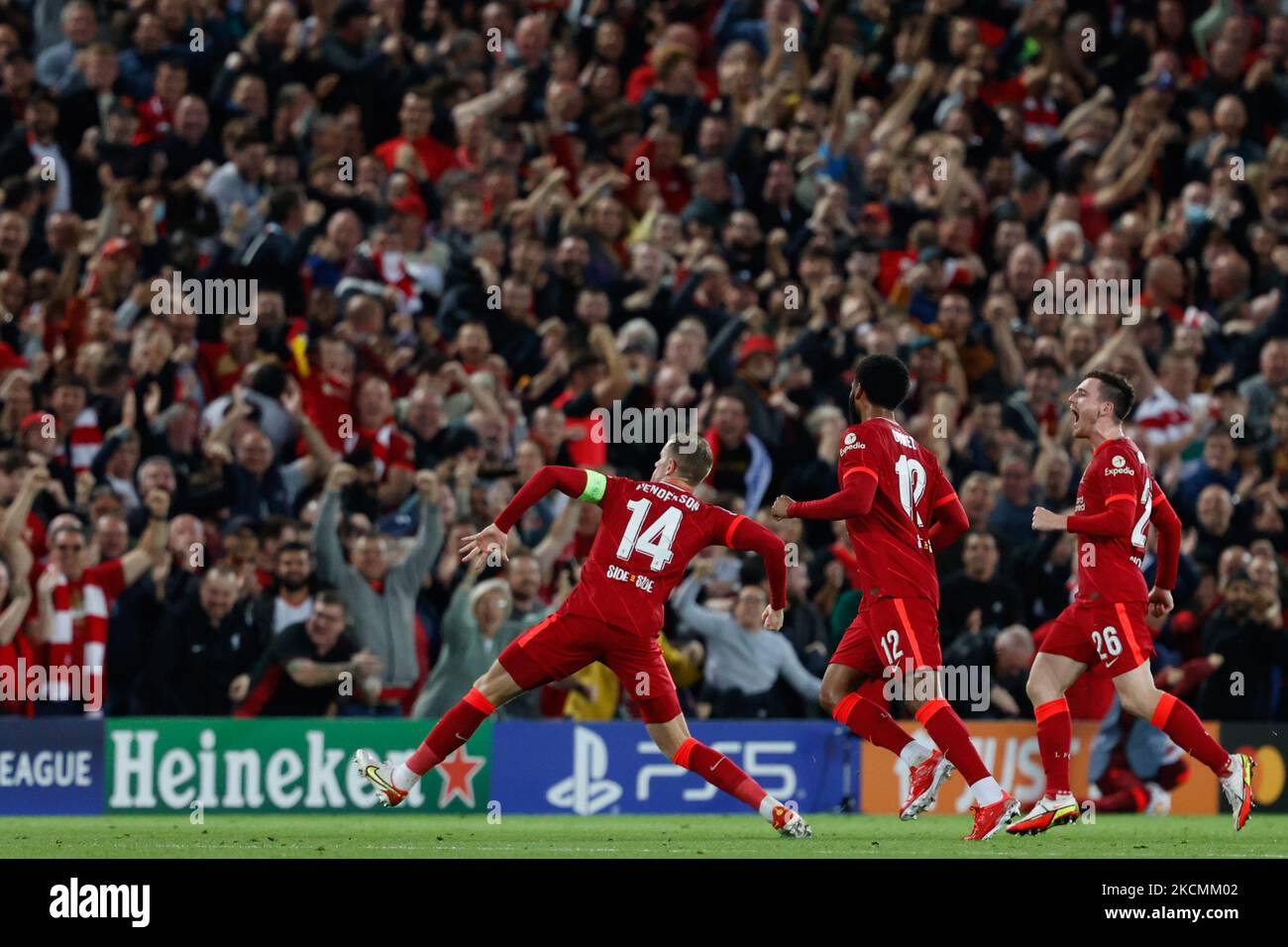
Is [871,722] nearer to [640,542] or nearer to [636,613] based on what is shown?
[636,613]

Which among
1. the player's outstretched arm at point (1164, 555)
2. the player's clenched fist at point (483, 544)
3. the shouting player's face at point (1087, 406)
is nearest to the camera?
the player's clenched fist at point (483, 544)

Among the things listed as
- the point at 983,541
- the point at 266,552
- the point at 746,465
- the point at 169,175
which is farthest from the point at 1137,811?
the point at 169,175

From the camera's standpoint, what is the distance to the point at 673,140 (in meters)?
20.5

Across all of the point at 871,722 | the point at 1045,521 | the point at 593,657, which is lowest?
the point at 871,722

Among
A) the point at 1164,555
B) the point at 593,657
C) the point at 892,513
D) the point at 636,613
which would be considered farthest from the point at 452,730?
the point at 1164,555

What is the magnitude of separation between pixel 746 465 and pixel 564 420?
1.46 m

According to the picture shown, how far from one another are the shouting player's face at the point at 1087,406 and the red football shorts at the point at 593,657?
2647 millimetres

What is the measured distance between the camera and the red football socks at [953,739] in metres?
11.6

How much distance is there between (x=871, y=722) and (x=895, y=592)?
0.73m

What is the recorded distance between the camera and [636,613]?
12203 mm

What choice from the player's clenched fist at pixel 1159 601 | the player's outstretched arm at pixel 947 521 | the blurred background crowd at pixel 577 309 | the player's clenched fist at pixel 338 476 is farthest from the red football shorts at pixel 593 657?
the player's clenched fist at pixel 338 476

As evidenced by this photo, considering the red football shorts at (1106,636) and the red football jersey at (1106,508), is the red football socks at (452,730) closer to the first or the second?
the red football shorts at (1106,636)

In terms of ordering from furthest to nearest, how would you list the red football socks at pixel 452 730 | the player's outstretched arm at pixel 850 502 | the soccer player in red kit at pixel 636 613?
the red football socks at pixel 452 730 < the soccer player in red kit at pixel 636 613 < the player's outstretched arm at pixel 850 502

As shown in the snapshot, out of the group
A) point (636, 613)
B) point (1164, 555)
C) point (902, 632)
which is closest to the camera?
point (902, 632)
